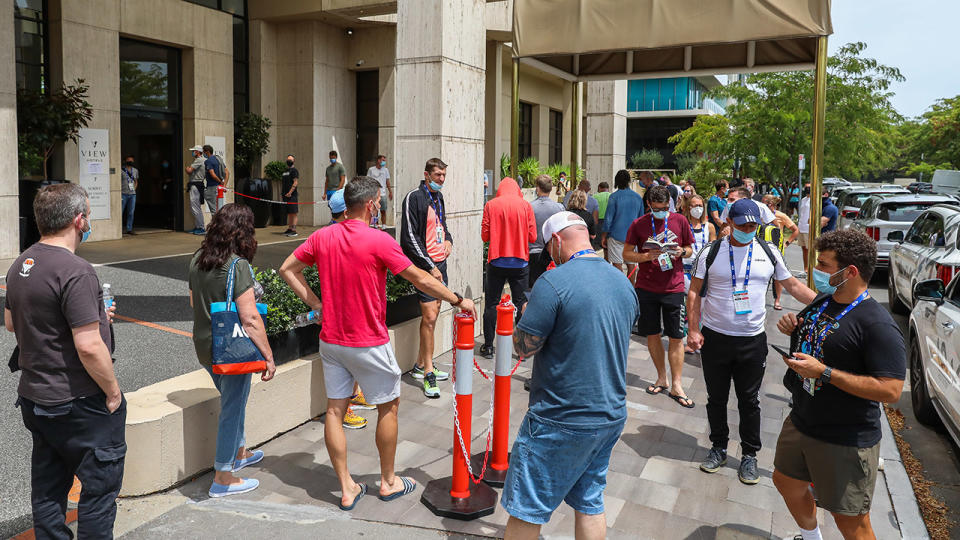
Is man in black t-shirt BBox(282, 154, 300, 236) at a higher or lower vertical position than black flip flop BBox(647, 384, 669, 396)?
higher

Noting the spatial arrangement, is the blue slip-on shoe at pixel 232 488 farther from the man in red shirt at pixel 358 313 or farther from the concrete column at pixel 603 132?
the concrete column at pixel 603 132

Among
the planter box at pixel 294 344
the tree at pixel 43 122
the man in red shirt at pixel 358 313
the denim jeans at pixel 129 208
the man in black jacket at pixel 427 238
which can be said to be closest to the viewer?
the man in red shirt at pixel 358 313

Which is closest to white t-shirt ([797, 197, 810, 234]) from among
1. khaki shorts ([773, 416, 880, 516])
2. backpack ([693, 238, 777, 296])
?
backpack ([693, 238, 777, 296])

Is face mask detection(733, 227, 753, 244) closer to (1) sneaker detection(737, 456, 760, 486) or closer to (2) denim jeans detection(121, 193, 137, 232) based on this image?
(1) sneaker detection(737, 456, 760, 486)

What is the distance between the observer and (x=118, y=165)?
1470cm

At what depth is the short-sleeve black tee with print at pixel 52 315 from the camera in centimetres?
325

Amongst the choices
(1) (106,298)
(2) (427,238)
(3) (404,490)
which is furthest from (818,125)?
(1) (106,298)

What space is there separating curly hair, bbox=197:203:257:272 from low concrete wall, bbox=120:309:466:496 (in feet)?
3.39

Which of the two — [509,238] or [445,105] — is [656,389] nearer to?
[509,238]

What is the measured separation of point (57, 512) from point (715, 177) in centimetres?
3124

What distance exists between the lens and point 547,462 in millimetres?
3277

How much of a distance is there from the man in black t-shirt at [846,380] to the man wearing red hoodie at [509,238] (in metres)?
3.95

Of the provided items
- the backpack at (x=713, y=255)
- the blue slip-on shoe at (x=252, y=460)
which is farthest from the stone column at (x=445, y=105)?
the backpack at (x=713, y=255)

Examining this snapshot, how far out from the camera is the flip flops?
4.64 meters
